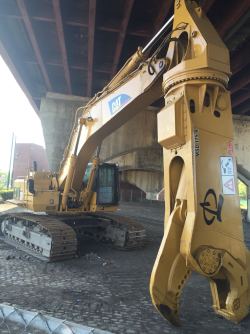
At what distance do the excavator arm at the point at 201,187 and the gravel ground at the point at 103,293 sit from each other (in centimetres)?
43

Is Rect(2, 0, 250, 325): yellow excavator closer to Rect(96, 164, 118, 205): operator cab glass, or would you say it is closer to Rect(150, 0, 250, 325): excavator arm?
Rect(150, 0, 250, 325): excavator arm

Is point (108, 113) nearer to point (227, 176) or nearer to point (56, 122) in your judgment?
point (227, 176)

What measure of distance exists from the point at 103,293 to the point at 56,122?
10794 millimetres

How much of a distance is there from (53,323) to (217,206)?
2.03m

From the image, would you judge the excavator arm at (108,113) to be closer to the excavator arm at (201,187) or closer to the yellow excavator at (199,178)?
the yellow excavator at (199,178)

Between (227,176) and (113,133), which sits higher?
(113,133)

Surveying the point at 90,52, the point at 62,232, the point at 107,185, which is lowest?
the point at 62,232

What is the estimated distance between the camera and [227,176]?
144 inches

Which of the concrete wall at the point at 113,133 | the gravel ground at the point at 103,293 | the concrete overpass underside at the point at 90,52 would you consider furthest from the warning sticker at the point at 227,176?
the concrete wall at the point at 113,133

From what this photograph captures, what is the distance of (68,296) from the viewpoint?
4906mm

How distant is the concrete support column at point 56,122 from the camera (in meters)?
14.6

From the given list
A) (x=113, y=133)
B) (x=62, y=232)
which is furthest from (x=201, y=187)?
(x=113, y=133)

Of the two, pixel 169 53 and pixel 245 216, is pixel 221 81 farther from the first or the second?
pixel 245 216

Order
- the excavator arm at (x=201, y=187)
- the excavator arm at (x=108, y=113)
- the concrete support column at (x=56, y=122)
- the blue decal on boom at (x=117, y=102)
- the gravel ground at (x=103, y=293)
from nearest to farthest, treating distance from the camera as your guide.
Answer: the excavator arm at (x=201, y=187)
the gravel ground at (x=103, y=293)
the excavator arm at (x=108, y=113)
the blue decal on boom at (x=117, y=102)
the concrete support column at (x=56, y=122)
